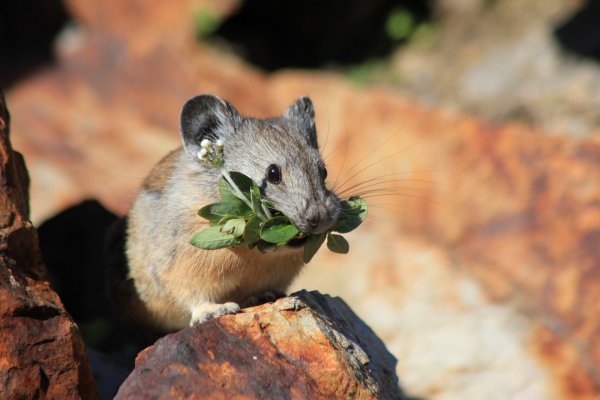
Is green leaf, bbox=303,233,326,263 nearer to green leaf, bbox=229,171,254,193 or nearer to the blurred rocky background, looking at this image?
green leaf, bbox=229,171,254,193

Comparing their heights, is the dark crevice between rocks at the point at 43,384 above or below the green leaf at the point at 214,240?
below

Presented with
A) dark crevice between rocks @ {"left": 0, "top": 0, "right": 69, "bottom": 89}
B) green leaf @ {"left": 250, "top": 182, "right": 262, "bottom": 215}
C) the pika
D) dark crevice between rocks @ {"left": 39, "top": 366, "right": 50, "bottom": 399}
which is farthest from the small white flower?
dark crevice between rocks @ {"left": 0, "top": 0, "right": 69, "bottom": 89}

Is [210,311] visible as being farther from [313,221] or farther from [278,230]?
[313,221]

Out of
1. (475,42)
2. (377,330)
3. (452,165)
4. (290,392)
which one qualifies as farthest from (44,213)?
(475,42)

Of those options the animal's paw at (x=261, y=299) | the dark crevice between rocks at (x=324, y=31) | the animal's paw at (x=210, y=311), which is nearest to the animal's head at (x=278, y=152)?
the animal's paw at (x=210, y=311)

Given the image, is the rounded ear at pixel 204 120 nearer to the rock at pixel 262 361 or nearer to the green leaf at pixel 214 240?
the green leaf at pixel 214 240

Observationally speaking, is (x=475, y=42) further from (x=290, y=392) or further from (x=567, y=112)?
(x=290, y=392)

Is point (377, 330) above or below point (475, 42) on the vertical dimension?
below

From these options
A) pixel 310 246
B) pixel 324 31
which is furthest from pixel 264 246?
pixel 324 31
